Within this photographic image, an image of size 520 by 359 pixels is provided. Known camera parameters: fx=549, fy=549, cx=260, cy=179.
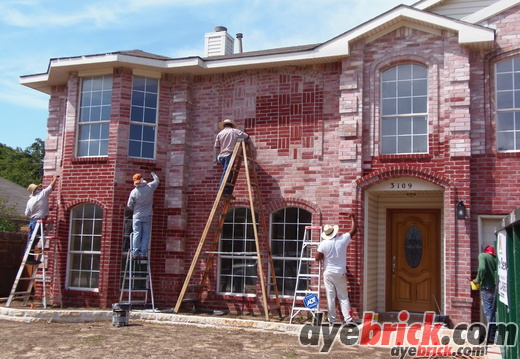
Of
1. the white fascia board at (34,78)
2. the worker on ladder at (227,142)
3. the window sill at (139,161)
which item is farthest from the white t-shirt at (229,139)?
the white fascia board at (34,78)

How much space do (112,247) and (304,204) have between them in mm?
4419

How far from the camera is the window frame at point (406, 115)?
36.9ft

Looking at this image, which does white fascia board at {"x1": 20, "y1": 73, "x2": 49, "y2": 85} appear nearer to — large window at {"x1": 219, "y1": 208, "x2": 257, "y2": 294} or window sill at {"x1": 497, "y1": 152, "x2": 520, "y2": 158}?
large window at {"x1": 219, "y1": 208, "x2": 257, "y2": 294}

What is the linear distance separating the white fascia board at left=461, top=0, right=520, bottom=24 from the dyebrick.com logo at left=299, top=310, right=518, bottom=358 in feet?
19.8

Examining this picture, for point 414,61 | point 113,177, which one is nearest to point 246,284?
point 113,177

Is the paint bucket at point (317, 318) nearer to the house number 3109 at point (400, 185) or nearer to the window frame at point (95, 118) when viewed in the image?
the house number 3109 at point (400, 185)

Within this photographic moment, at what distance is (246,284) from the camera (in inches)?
484

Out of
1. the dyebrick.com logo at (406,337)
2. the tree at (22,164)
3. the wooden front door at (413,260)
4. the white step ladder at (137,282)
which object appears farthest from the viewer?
the tree at (22,164)

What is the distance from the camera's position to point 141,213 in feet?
39.6

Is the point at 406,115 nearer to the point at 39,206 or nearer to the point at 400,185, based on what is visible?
the point at 400,185

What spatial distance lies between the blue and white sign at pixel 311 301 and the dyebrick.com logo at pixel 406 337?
454 mm

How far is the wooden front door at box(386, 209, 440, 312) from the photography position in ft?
39.1

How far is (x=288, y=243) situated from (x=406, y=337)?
338 centimetres

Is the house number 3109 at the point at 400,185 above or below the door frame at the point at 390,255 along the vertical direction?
above
